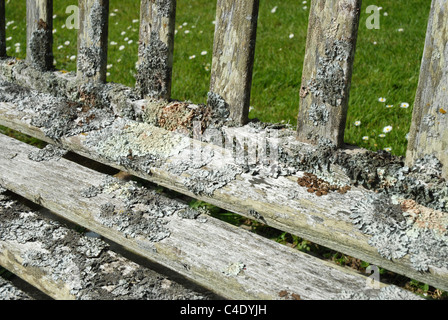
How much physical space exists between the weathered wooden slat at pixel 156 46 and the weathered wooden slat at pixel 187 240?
0.55m

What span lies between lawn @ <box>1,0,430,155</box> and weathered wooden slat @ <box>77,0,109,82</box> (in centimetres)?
154

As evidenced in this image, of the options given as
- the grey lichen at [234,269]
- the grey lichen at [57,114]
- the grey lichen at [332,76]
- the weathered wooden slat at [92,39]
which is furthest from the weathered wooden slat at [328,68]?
the weathered wooden slat at [92,39]

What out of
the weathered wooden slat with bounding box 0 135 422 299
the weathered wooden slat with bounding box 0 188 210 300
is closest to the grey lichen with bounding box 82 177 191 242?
the weathered wooden slat with bounding box 0 135 422 299

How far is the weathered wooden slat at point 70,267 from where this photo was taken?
1780mm

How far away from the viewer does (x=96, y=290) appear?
179 centimetres

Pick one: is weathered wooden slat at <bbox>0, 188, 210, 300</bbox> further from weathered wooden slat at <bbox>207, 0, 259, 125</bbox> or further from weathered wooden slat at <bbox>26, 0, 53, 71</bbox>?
weathered wooden slat at <bbox>26, 0, 53, 71</bbox>

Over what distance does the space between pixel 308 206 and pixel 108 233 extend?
2.71 ft

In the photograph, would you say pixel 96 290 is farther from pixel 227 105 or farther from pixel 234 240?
pixel 227 105

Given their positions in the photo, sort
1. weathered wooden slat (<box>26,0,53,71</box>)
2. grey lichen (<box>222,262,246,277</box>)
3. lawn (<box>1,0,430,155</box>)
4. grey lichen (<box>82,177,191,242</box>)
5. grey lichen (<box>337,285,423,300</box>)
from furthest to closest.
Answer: lawn (<box>1,0,430,155</box>), weathered wooden slat (<box>26,0,53,71</box>), grey lichen (<box>82,177,191,242</box>), grey lichen (<box>222,262,246,277</box>), grey lichen (<box>337,285,423,300</box>)

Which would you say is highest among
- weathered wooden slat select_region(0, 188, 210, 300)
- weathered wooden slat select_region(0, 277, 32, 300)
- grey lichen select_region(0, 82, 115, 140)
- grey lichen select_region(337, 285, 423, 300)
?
grey lichen select_region(0, 82, 115, 140)

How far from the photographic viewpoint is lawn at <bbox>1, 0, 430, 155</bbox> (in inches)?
155

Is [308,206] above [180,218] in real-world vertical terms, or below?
above

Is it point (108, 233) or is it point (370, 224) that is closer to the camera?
→ point (370, 224)
